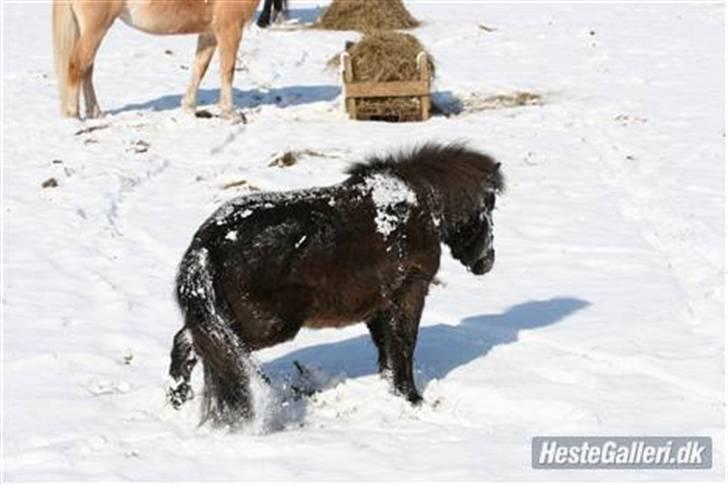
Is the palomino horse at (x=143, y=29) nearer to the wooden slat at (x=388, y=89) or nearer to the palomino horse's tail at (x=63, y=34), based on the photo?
the palomino horse's tail at (x=63, y=34)

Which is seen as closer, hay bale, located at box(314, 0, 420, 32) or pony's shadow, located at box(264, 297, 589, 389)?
pony's shadow, located at box(264, 297, 589, 389)

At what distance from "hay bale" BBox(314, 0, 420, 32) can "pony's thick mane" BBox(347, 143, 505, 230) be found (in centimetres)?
1745

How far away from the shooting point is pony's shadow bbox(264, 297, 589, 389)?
616cm

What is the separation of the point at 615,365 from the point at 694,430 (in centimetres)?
109

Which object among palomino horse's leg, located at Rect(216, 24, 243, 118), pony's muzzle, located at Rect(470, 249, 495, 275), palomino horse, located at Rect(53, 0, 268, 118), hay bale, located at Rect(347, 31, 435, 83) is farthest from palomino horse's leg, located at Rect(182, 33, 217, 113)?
pony's muzzle, located at Rect(470, 249, 495, 275)

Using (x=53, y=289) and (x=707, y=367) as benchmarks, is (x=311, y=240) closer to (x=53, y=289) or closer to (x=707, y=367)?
(x=707, y=367)

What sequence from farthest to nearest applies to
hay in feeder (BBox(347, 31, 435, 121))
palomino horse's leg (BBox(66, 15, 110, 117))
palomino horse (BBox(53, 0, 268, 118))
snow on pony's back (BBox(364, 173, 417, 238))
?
1. hay in feeder (BBox(347, 31, 435, 121))
2. palomino horse (BBox(53, 0, 268, 118))
3. palomino horse's leg (BBox(66, 15, 110, 117))
4. snow on pony's back (BBox(364, 173, 417, 238))

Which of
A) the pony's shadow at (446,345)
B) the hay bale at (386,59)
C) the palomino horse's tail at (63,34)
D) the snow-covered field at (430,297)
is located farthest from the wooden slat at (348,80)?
the pony's shadow at (446,345)

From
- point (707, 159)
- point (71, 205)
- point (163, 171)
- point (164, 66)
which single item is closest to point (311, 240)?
point (71, 205)

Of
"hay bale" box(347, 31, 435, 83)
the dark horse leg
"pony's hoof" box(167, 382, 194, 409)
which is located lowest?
"hay bale" box(347, 31, 435, 83)

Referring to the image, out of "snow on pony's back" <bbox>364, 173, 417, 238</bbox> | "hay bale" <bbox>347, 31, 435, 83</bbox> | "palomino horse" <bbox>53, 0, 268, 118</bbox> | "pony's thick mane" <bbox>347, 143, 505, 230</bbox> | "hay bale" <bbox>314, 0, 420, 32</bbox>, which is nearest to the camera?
"snow on pony's back" <bbox>364, 173, 417, 238</bbox>

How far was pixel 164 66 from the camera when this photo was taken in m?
17.9

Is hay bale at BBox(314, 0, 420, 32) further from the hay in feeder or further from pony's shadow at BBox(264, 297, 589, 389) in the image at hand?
pony's shadow at BBox(264, 297, 589, 389)

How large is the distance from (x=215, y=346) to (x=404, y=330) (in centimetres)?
105
